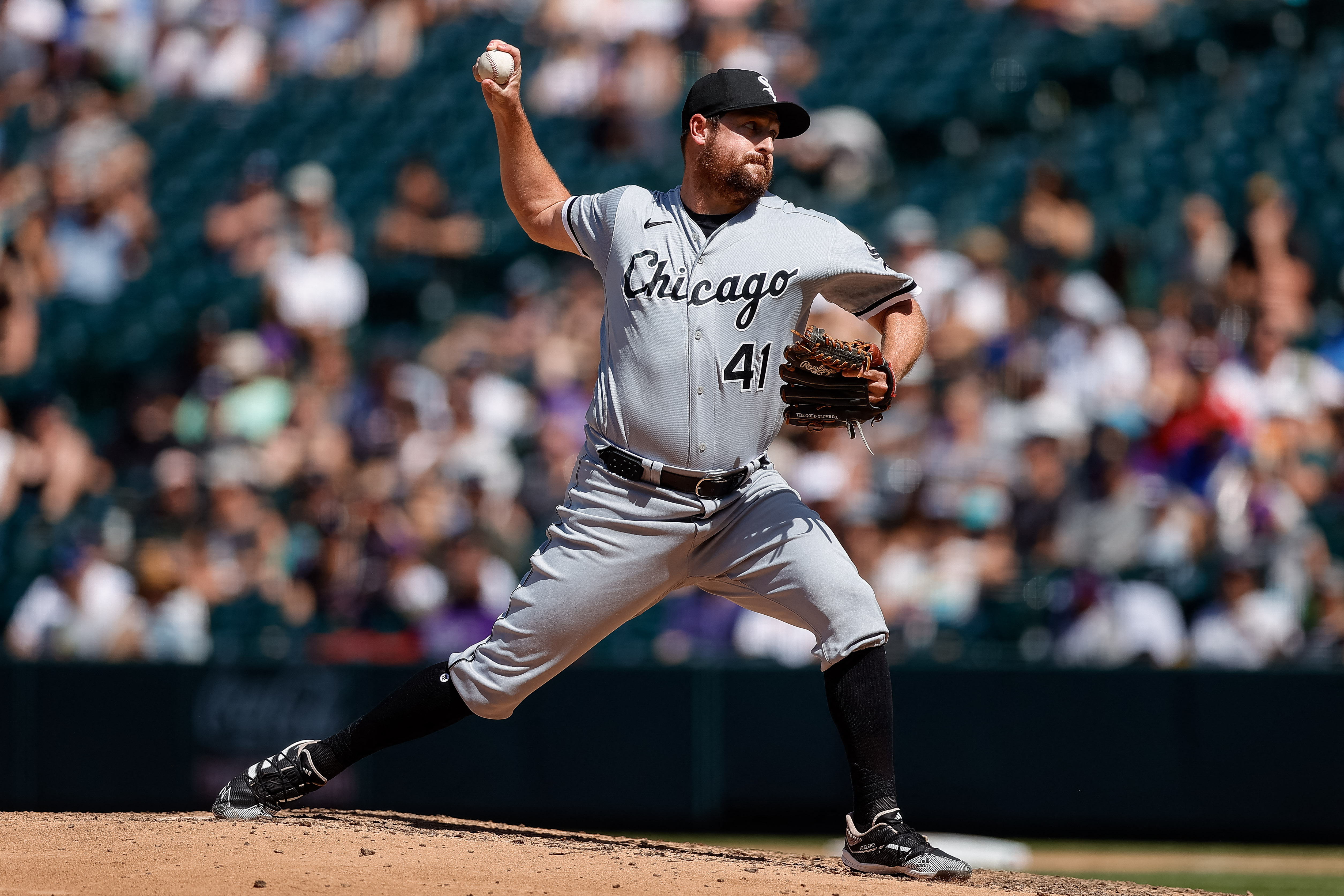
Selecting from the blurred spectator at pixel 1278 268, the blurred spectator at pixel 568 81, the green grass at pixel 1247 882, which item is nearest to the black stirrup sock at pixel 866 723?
the green grass at pixel 1247 882

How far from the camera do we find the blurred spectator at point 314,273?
902 cm

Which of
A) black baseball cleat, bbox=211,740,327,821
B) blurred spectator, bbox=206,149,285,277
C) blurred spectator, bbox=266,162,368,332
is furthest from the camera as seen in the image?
blurred spectator, bbox=206,149,285,277

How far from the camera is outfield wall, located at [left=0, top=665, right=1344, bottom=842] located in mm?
7125

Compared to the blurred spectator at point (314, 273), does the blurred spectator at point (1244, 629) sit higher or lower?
lower

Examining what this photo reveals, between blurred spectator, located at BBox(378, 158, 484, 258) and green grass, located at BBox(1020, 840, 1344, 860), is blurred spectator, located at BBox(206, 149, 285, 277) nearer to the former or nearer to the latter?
blurred spectator, located at BBox(378, 158, 484, 258)

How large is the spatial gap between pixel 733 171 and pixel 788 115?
21 centimetres

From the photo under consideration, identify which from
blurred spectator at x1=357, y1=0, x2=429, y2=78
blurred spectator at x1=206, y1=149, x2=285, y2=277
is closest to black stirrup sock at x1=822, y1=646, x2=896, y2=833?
blurred spectator at x1=206, y1=149, x2=285, y2=277

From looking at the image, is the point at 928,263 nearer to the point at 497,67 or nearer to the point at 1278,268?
the point at 1278,268

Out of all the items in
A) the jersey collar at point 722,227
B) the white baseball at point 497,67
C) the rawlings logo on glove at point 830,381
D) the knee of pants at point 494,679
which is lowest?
the knee of pants at point 494,679

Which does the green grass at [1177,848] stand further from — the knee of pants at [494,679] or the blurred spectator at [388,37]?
the blurred spectator at [388,37]

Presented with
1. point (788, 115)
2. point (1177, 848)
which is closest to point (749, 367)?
point (788, 115)

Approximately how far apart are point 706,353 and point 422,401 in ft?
16.1

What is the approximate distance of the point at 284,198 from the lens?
9992 millimetres

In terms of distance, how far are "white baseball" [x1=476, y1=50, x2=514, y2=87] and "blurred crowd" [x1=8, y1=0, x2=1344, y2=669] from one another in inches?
143
